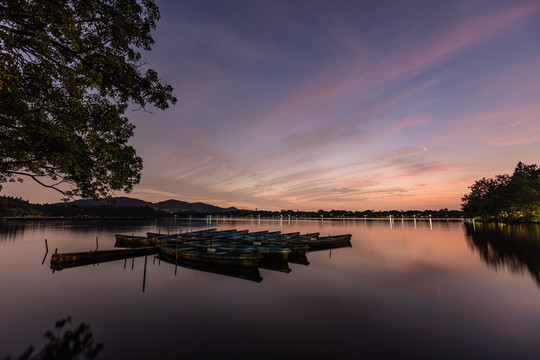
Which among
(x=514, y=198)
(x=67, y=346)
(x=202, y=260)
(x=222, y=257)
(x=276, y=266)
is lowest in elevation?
(x=276, y=266)

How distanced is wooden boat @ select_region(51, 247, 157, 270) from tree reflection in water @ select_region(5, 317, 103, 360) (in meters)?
15.2

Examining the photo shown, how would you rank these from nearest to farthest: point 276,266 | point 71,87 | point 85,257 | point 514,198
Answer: point 71,87
point 276,266
point 85,257
point 514,198

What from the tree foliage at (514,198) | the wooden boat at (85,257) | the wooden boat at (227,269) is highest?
the tree foliage at (514,198)

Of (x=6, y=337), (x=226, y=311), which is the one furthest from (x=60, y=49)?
(x=226, y=311)

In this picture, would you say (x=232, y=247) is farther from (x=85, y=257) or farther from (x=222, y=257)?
(x=85, y=257)

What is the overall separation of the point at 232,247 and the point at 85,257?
16.2m

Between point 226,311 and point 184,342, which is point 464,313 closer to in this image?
point 226,311

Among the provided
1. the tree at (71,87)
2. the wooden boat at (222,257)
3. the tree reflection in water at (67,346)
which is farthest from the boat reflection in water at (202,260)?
the tree at (71,87)

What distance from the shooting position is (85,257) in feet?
81.7

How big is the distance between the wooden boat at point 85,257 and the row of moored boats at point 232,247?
4.18 meters

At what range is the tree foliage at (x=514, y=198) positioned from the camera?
74.0 metres

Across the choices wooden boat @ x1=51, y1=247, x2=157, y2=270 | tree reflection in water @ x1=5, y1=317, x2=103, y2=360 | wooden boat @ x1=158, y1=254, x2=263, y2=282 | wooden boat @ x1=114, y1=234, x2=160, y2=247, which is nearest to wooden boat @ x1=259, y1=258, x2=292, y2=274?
wooden boat @ x1=158, y1=254, x2=263, y2=282

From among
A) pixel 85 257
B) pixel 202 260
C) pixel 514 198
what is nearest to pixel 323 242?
pixel 202 260

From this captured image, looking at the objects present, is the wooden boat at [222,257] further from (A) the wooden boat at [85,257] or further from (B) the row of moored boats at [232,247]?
(A) the wooden boat at [85,257]
